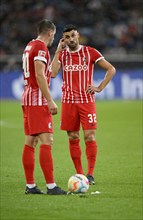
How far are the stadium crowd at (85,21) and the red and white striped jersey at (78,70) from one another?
67.2 feet

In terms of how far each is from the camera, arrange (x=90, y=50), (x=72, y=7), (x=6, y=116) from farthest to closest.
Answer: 1. (x=72, y=7)
2. (x=6, y=116)
3. (x=90, y=50)

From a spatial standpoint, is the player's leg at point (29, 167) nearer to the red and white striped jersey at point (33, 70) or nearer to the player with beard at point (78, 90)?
the red and white striped jersey at point (33, 70)

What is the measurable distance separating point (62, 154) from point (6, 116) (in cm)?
926

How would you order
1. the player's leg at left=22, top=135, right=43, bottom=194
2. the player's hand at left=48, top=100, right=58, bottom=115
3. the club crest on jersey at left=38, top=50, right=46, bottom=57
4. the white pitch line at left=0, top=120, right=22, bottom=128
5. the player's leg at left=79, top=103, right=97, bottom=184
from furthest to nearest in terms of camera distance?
the white pitch line at left=0, top=120, right=22, bottom=128 → the player's leg at left=79, top=103, right=97, bottom=184 → the player's leg at left=22, top=135, right=43, bottom=194 → the club crest on jersey at left=38, top=50, right=46, bottom=57 → the player's hand at left=48, top=100, right=58, bottom=115

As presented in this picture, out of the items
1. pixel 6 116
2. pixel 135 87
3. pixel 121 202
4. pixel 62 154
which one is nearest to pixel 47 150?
pixel 121 202

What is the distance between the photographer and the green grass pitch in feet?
25.3

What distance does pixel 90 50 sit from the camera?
1050 cm

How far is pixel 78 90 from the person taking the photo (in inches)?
414

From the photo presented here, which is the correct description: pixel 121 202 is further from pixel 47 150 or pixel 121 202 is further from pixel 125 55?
pixel 125 55

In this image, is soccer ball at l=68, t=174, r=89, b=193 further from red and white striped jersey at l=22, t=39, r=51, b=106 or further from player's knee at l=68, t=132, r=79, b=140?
player's knee at l=68, t=132, r=79, b=140

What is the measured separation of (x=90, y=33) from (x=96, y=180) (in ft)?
71.0

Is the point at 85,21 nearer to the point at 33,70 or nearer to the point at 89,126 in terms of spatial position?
the point at 89,126

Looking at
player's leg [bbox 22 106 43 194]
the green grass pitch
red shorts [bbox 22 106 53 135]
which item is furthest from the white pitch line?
red shorts [bbox 22 106 53 135]

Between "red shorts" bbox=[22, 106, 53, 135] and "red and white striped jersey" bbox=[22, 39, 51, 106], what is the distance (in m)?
0.07
